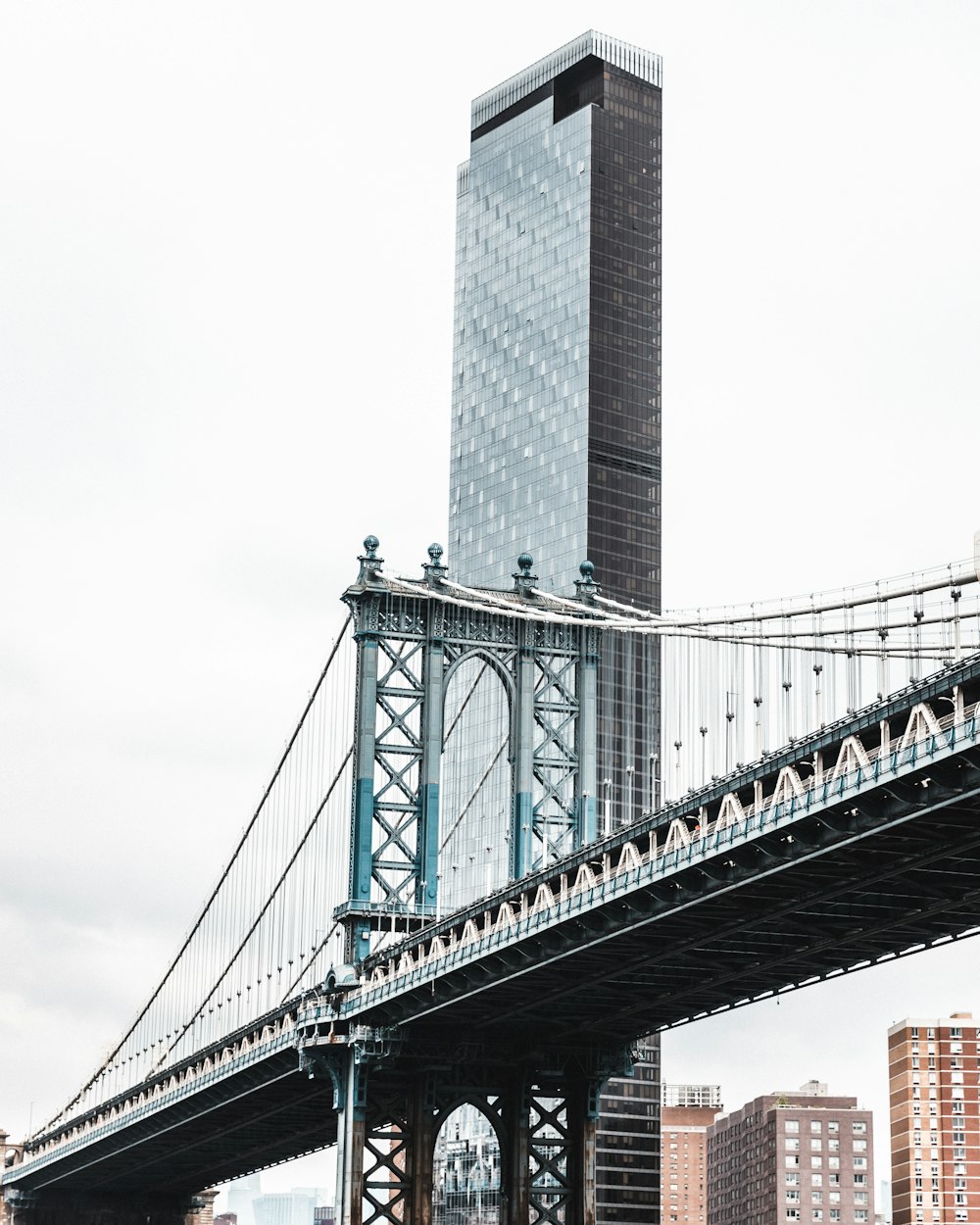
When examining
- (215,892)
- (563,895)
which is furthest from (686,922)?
(215,892)

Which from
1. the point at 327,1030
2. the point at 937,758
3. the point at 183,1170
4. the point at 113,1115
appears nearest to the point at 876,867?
the point at 937,758

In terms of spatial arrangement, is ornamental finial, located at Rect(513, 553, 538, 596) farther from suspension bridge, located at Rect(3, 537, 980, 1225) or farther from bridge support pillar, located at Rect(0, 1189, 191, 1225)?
bridge support pillar, located at Rect(0, 1189, 191, 1225)

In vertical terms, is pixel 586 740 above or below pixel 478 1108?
above

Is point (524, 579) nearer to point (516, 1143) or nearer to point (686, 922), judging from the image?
point (516, 1143)

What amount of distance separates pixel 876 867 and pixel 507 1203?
119 ft

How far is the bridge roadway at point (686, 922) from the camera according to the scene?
5638 cm

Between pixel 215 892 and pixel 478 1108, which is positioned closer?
pixel 478 1108

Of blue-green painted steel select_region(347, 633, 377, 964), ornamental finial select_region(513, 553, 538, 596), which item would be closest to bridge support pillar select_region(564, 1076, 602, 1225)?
blue-green painted steel select_region(347, 633, 377, 964)

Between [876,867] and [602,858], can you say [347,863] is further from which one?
[876,867]

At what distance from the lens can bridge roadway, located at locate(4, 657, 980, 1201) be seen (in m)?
56.4

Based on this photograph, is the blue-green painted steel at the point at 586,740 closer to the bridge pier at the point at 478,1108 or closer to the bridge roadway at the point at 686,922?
the bridge roadway at the point at 686,922

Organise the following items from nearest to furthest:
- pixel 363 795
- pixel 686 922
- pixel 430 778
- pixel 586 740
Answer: pixel 686 922 < pixel 430 778 < pixel 363 795 < pixel 586 740

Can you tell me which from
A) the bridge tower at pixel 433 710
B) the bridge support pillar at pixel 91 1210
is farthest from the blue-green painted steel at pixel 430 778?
the bridge support pillar at pixel 91 1210

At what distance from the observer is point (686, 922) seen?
70.3 metres
